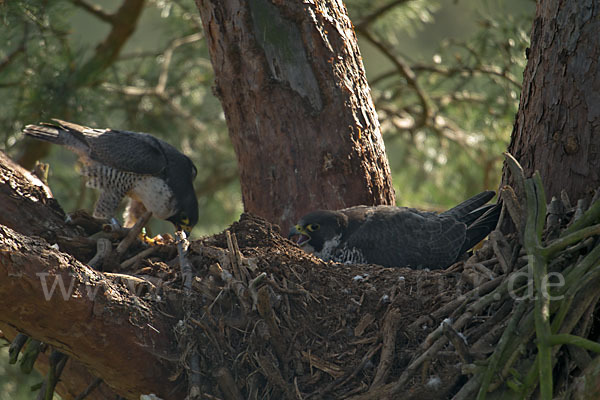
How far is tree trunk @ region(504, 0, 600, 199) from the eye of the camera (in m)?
2.43

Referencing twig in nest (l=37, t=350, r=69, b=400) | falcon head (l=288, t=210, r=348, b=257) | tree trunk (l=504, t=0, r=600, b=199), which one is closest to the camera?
tree trunk (l=504, t=0, r=600, b=199)

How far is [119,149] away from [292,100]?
67.1 inches

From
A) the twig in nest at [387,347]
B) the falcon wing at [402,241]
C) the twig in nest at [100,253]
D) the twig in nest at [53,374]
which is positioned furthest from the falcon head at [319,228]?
the twig in nest at [53,374]

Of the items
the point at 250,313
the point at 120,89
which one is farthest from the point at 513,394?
the point at 120,89

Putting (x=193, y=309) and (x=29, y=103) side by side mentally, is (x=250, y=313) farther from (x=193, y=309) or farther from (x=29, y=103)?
(x=29, y=103)

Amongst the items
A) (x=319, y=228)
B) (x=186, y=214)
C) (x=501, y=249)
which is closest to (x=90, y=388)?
(x=319, y=228)

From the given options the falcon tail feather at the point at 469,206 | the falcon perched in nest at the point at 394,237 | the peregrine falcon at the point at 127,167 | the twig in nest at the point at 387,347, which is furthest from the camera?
the peregrine falcon at the point at 127,167

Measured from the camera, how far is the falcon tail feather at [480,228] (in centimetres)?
332

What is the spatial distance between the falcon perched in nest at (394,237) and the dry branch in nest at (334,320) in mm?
612

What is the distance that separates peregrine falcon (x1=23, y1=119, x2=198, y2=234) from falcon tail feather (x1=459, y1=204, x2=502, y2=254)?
87.8 inches

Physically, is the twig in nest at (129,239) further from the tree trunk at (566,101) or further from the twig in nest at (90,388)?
the tree trunk at (566,101)

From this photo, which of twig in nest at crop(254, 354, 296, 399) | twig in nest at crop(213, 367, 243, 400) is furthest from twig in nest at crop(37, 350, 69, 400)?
twig in nest at crop(254, 354, 296, 399)

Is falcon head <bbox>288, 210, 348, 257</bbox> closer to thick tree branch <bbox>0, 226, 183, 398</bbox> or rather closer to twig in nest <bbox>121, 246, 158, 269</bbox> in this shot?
twig in nest <bbox>121, 246, 158, 269</bbox>

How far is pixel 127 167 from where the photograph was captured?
4.60 metres
